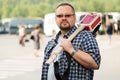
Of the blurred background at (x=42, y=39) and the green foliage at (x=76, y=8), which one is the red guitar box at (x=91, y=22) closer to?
the blurred background at (x=42, y=39)

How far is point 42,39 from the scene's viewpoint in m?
49.5

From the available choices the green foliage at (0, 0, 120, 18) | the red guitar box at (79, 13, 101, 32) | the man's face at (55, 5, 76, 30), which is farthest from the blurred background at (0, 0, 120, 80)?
the man's face at (55, 5, 76, 30)

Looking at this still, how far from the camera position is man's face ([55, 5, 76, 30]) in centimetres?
493

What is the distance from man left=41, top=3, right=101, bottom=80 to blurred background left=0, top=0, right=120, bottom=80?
97.8 inches

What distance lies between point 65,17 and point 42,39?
44.6 meters

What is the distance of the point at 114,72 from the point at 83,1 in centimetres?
11828

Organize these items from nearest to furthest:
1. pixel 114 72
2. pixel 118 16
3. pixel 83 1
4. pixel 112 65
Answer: pixel 114 72 → pixel 112 65 → pixel 118 16 → pixel 83 1

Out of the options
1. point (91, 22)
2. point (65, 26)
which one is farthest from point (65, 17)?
point (91, 22)

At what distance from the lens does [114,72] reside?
17938 mm

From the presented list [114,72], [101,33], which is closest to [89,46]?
[114,72]

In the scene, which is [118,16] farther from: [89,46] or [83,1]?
[89,46]

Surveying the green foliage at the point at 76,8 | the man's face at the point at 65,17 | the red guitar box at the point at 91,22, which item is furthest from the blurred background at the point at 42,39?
the man's face at the point at 65,17

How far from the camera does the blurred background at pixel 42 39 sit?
18.9 meters

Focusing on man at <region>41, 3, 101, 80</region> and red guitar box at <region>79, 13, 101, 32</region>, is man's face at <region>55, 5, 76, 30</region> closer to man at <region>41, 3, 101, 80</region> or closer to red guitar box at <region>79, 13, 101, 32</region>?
man at <region>41, 3, 101, 80</region>
